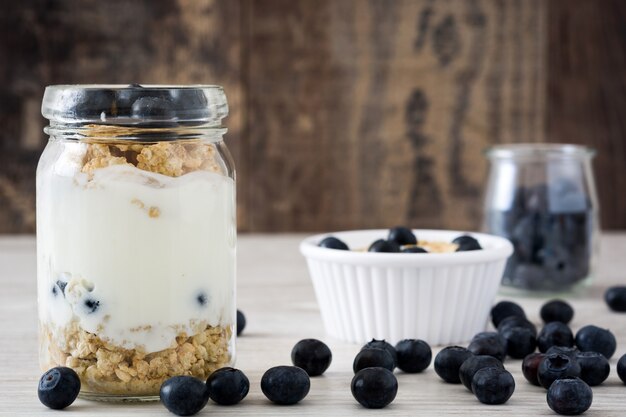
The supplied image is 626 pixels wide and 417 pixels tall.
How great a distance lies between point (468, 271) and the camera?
130 cm

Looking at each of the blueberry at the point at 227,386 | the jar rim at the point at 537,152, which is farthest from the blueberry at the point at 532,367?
the jar rim at the point at 537,152

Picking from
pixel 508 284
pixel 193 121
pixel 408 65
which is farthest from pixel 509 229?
pixel 408 65

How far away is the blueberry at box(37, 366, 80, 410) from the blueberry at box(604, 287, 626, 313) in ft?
2.97

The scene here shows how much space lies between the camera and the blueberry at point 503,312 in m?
1.39

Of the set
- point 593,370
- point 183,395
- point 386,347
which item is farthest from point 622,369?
point 183,395

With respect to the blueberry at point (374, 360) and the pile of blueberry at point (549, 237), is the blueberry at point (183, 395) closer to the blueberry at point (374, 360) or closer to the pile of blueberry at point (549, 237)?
the blueberry at point (374, 360)

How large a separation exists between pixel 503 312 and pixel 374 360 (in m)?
0.37

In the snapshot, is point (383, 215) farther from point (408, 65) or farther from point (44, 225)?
point (44, 225)

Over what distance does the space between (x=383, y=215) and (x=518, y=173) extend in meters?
1.23

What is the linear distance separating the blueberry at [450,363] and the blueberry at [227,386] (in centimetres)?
24

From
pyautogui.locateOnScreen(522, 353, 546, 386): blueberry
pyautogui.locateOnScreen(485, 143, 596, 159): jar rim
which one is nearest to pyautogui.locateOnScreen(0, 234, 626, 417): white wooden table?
pyautogui.locateOnScreen(522, 353, 546, 386): blueberry

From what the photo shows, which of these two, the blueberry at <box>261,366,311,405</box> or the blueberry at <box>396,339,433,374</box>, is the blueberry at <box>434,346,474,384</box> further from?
the blueberry at <box>261,366,311,405</box>

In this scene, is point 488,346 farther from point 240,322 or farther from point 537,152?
point 537,152

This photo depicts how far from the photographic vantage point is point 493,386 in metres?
0.99
